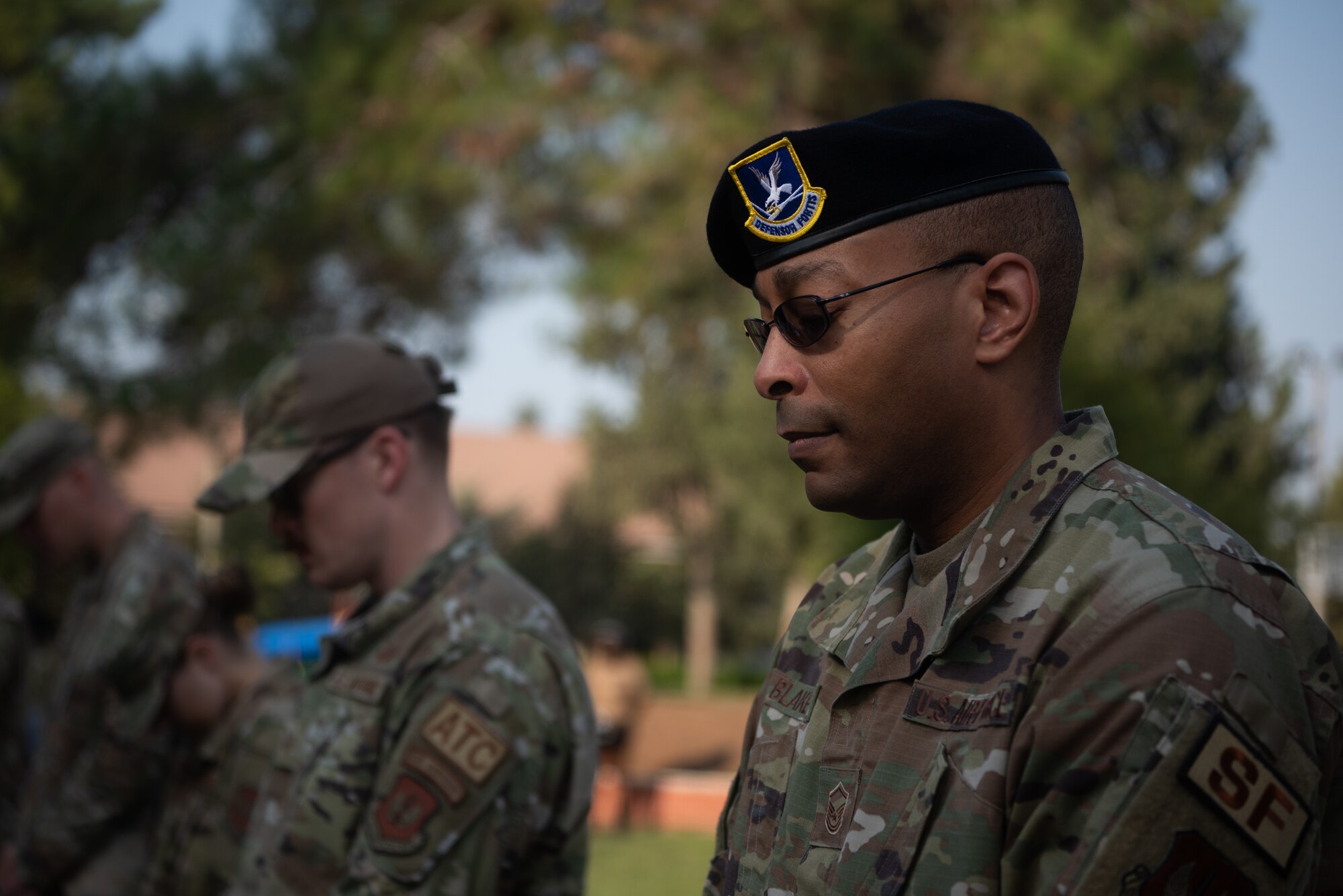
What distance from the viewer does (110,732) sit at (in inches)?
158

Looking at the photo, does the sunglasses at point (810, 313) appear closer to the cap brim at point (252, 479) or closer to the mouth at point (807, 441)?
the mouth at point (807, 441)

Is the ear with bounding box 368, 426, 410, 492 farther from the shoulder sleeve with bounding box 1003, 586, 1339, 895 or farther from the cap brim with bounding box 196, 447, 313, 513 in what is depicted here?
the shoulder sleeve with bounding box 1003, 586, 1339, 895

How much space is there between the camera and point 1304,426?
25984mm

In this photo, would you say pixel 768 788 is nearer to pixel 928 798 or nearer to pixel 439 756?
pixel 928 798

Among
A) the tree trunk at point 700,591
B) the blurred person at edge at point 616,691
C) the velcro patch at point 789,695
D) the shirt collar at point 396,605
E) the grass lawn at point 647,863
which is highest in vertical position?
the tree trunk at point 700,591

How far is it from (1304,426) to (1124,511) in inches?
1083

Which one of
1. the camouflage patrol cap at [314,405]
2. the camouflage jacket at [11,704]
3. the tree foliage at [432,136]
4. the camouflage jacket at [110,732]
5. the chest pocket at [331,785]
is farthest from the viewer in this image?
the tree foliage at [432,136]

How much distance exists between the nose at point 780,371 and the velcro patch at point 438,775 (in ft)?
3.90

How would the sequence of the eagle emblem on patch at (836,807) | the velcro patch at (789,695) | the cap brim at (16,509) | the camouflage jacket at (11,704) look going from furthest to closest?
the camouflage jacket at (11,704)
the cap brim at (16,509)
the velcro patch at (789,695)
the eagle emblem on patch at (836,807)

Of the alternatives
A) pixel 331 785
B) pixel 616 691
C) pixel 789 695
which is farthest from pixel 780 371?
pixel 616 691

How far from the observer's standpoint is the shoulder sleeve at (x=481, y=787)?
94.5 inches

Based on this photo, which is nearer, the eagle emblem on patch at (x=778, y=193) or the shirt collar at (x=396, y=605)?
the eagle emblem on patch at (x=778, y=193)

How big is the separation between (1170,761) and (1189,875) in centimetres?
10

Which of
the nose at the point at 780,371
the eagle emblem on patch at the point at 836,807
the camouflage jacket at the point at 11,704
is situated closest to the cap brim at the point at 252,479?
the nose at the point at 780,371
